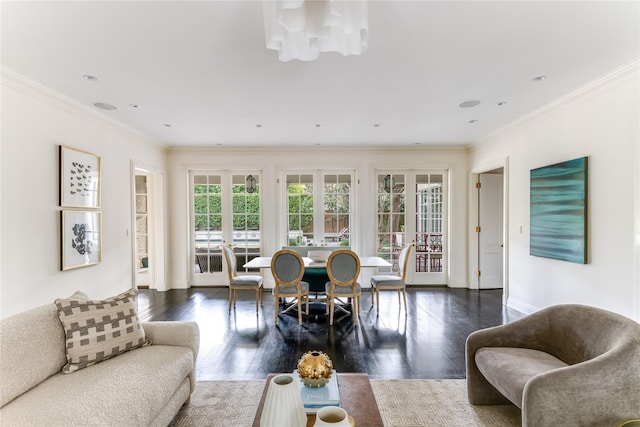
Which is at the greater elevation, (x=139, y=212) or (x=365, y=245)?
(x=139, y=212)

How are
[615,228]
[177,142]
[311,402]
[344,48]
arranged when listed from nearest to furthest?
[311,402] < [344,48] < [615,228] < [177,142]

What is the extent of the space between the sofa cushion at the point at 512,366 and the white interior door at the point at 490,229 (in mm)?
3876

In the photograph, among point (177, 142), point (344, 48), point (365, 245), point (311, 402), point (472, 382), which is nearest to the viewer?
point (311, 402)

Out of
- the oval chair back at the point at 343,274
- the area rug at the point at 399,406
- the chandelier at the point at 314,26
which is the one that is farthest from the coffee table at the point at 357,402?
the oval chair back at the point at 343,274

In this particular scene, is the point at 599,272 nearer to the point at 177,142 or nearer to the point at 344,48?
the point at 344,48

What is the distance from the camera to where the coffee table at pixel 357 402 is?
1.43m

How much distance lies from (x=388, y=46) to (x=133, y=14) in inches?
67.0

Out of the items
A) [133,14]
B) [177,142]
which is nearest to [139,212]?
[177,142]

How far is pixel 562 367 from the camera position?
186cm

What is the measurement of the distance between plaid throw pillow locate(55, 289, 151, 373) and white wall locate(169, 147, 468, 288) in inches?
149

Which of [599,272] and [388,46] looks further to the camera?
[599,272]

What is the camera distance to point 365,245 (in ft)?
19.1

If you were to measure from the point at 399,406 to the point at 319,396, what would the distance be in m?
0.99

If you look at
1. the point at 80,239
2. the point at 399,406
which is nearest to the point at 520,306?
the point at 399,406
